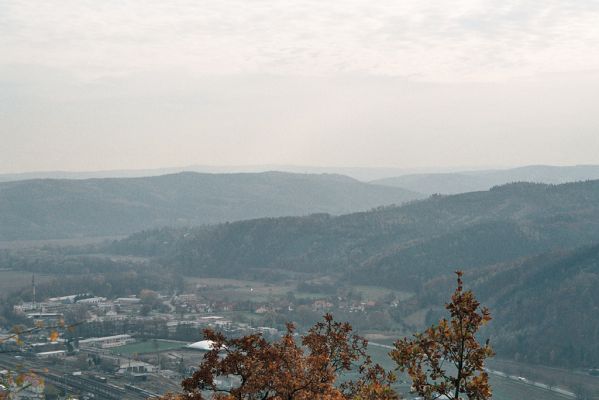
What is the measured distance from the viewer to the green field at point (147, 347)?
95.9 m

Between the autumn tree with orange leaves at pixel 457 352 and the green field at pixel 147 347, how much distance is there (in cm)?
8137

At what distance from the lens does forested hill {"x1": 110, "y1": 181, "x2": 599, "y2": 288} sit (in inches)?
6033

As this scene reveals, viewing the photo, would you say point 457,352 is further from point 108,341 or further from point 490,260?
point 490,260

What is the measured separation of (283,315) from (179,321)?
12122 mm

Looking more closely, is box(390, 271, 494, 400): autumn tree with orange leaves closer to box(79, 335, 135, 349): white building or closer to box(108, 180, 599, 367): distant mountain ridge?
box(108, 180, 599, 367): distant mountain ridge

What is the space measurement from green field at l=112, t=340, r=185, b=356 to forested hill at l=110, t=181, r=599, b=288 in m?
49.4

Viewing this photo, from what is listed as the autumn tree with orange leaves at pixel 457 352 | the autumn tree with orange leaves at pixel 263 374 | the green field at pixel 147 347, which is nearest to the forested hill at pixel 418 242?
the green field at pixel 147 347

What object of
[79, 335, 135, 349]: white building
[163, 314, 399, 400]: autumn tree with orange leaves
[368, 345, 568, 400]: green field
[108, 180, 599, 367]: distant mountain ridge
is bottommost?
[79, 335, 135, 349]: white building

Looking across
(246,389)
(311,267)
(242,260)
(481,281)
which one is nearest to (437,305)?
(481,281)

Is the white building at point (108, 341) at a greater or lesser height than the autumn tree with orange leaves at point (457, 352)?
lesser

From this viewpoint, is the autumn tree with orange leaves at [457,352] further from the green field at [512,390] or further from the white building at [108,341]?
the white building at [108,341]

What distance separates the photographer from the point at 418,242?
169 metres

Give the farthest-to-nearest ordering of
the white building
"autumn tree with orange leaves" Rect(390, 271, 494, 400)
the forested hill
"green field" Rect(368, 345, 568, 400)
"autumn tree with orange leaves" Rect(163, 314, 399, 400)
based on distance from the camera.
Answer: the forested hill, the white building, "green field" Rect(368, 345, 568, 400), "autumn tree with orange leaves" Rect(163, 314, 399, 400), "autumn tree with orange leaves" Rect(390, 271, 494, 400)

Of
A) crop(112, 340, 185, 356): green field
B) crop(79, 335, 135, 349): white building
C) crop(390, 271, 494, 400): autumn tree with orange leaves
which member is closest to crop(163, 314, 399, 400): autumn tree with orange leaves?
crop(390, 271, 494, 400): autumn tree with orange leaves
